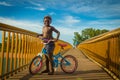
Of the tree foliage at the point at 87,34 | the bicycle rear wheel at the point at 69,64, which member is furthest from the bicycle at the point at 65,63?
the tree foliage at the point at 87,34

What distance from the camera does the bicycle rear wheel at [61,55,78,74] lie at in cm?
849

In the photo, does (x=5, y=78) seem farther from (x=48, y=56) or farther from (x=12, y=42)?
(x=48, y=56)

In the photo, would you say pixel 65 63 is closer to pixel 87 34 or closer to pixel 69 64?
pixel 69 64

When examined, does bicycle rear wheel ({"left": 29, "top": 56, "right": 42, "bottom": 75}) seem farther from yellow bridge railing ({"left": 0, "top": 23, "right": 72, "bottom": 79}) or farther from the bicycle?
yellow bridge railing ({"left": 0, "top": 23, "right": 72, "bottom": 79})

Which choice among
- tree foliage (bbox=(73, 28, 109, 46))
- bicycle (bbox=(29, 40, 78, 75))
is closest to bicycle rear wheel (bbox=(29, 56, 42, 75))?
bicycle (bbox=(29, 40, 78, 75))

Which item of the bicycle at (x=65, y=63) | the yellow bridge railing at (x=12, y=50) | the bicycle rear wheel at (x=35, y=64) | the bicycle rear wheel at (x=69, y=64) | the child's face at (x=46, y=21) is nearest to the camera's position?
the yellow bridge railing at (x=12, y=50)

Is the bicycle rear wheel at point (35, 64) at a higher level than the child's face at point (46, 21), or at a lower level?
lower

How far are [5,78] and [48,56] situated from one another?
1.77m

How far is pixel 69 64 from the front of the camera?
8.50m

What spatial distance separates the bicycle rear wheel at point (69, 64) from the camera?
8.49 meters

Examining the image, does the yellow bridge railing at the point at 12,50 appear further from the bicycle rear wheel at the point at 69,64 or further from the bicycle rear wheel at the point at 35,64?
the bicycle rear wheel at the point at 69,64

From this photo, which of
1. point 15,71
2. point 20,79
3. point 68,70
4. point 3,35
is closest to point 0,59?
point 3,35

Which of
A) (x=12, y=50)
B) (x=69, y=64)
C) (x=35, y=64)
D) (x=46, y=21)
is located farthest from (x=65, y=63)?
(x=12, y=50)

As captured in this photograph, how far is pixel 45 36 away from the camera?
819cm
